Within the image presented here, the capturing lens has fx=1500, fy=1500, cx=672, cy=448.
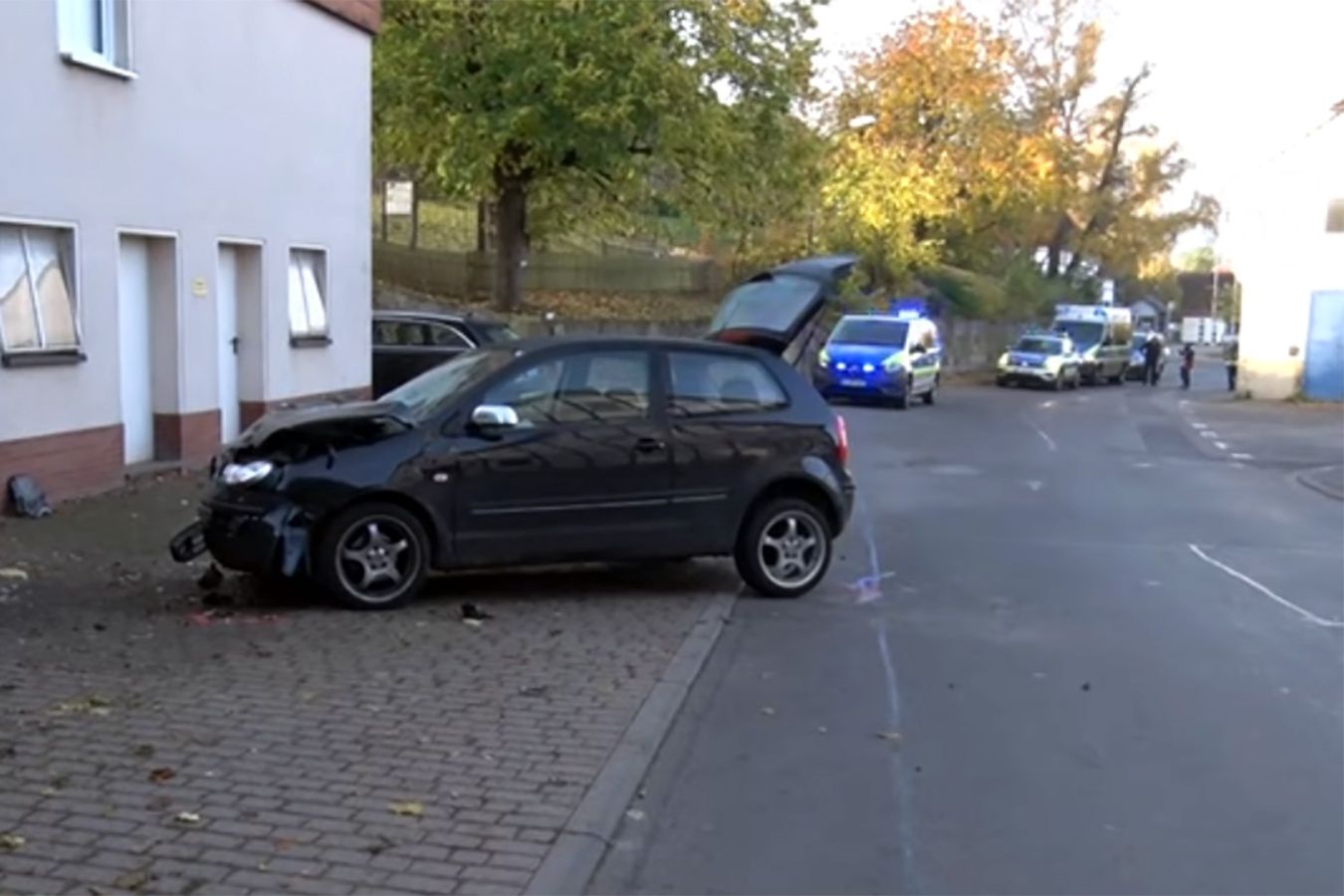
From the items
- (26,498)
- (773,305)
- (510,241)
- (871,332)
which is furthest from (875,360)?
(26,498)

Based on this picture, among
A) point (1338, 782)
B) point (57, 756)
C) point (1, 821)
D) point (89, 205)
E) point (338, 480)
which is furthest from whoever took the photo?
point (89, 205)

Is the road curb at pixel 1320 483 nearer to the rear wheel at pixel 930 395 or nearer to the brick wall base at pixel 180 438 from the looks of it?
the rear wheel at pixel 930 395

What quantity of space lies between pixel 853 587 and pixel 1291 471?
14.0 m

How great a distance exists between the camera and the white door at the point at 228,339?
1580 centimetres

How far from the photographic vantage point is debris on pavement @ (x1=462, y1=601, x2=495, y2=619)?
29.2ft

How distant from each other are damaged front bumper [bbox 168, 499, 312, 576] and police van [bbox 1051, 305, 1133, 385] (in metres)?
44.9

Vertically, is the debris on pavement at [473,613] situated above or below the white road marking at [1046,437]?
above

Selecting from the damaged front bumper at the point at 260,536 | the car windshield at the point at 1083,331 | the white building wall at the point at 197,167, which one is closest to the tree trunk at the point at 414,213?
the white building wall at the point at 197,167

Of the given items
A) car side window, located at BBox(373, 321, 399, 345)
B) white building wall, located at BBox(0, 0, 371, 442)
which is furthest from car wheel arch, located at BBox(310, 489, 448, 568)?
car side window, located at BBox(373, 321, 399, 345)

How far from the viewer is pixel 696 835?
545cm

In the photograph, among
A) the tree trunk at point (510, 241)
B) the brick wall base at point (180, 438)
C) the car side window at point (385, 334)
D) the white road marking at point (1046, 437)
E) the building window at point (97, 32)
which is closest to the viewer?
the building window at point (97, 32)

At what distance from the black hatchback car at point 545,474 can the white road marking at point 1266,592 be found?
323 cm

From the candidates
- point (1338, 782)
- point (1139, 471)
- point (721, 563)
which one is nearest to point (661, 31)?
point (1139, 471)

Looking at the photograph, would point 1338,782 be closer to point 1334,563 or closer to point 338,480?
point 338,480
